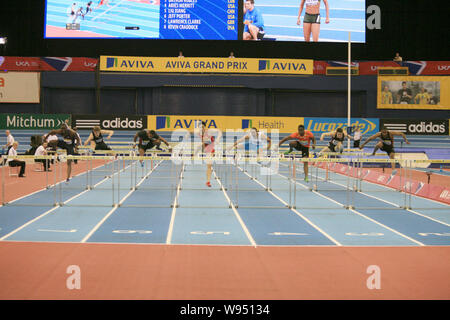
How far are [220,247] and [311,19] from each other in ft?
88.5

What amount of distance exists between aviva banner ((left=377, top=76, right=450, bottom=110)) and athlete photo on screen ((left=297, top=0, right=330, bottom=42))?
17.2 feet

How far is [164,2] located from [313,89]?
37.5 feet

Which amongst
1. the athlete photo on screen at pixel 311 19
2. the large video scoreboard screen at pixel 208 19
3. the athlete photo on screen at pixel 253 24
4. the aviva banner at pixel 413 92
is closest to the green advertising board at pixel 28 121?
the large video scoreboard screen at pixel 208 19

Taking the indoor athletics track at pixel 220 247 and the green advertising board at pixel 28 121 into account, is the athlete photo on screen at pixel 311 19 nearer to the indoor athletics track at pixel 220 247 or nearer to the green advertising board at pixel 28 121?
the green advertising board at pixel 28 121

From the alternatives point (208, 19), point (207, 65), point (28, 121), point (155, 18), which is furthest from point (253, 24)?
point (28, 121)

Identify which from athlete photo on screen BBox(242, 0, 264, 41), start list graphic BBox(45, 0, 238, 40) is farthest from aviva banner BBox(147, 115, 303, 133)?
athlete photo on screen BBox(242, 0, 264, 41)

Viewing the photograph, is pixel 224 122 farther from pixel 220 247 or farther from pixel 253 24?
pixel 220 247

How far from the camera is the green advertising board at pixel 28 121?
28688 millimetres

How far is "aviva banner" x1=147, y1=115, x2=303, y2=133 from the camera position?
29594 millimetres

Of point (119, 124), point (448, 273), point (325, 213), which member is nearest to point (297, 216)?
point (325, 213)

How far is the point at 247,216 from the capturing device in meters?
10.3

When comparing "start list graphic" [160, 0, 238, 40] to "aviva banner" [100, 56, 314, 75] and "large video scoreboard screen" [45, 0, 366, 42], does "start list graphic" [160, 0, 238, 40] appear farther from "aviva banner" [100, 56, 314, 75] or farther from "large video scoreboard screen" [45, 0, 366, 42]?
"aviva banner" [100, 56, 314, 75]

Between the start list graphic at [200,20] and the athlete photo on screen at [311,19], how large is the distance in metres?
4.61

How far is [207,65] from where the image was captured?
3170 centimetres
